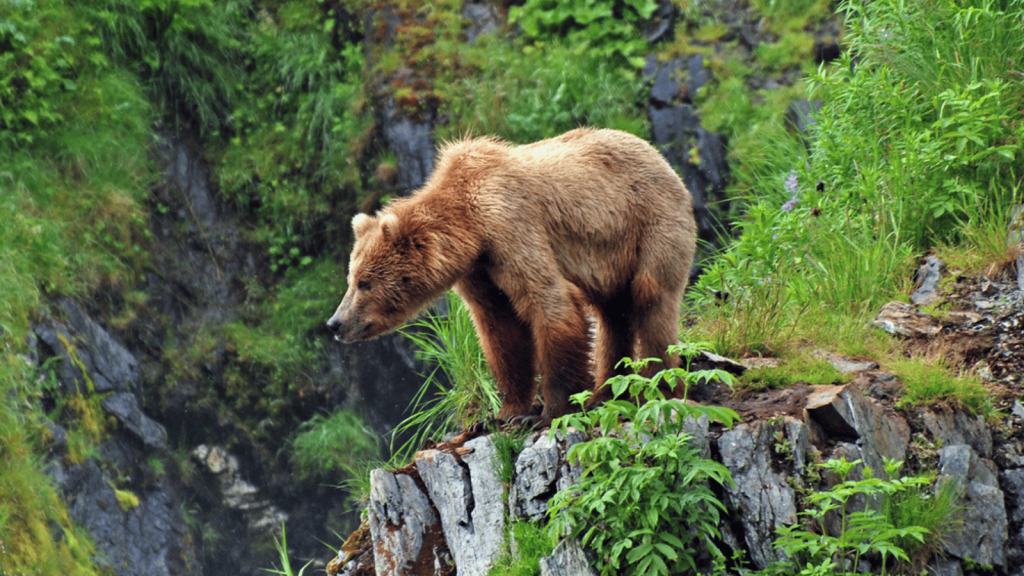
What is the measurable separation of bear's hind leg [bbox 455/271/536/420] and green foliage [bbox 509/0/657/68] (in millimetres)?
5522

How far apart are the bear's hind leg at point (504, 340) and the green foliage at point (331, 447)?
4.85 m

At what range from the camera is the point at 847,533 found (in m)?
3.23

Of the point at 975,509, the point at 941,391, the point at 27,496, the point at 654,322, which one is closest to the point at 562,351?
the point at 654,322

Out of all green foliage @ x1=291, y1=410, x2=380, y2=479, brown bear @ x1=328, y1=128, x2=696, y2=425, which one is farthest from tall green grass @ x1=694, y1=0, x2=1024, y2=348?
green foliage @ x1=291, y1=410, x2=380, y2=479

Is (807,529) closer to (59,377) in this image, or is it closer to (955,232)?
(955,232)

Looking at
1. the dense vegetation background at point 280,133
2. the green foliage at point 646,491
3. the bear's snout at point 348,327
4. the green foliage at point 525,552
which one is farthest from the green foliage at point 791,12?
the green foliage at point 525,552

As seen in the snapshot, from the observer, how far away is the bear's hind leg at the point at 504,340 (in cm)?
446

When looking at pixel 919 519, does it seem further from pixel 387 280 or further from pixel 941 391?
pixel 387 280

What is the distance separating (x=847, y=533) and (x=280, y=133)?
8.35 m

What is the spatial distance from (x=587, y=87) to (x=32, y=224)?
219 inches

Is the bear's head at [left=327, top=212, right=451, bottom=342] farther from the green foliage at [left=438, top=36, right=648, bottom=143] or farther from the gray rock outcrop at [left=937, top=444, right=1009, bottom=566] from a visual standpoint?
the green foliage at [left=438, top=36, right=648, bottom=143]

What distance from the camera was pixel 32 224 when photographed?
8328mm

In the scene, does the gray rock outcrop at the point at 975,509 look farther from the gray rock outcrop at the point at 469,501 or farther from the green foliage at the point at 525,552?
the gray rock outcrop at the point at 469,501

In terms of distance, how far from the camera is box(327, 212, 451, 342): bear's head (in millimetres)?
4297
